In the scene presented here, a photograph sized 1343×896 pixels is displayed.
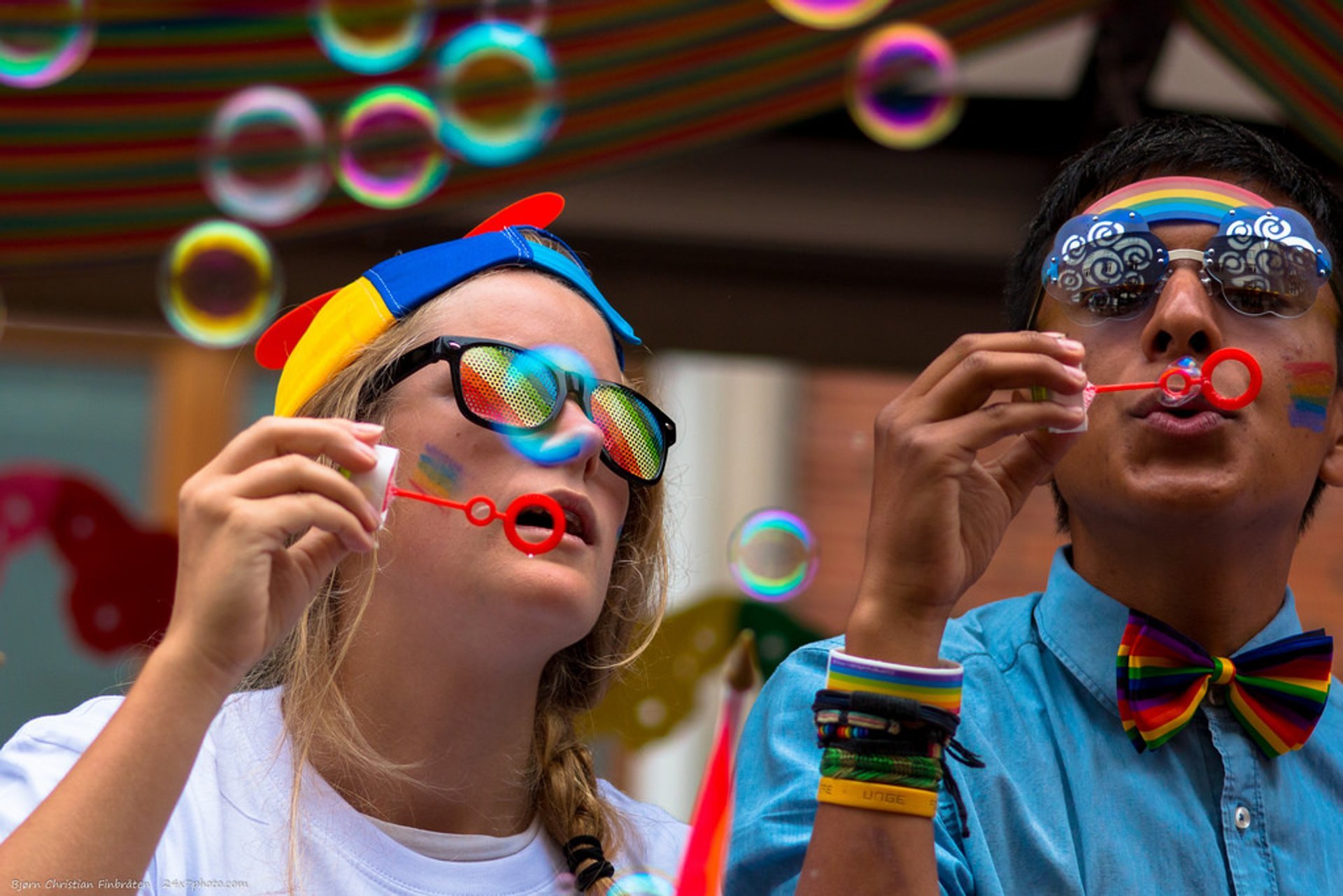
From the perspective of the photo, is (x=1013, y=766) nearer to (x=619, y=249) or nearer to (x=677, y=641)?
(x=677, y=641)

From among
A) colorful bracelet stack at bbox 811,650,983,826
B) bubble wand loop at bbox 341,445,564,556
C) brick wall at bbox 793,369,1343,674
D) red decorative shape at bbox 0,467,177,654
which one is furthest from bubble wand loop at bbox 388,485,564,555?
brick wall at bbox 793,369,1343,674

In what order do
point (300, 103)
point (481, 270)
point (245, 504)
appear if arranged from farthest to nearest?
1. point (300, 103)
2. point (481, 270)
3. point (245, 504)

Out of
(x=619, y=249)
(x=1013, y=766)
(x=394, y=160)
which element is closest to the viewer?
(x=1013, y=766)

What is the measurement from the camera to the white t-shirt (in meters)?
1.45

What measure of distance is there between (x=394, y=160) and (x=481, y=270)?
45.9 inches

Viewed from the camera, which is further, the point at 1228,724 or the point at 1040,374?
the point at 1228,724

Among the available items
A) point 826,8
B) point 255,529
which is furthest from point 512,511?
point 826,8

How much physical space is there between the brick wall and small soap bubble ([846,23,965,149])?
2.47 m

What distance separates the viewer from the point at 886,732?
1327 mm

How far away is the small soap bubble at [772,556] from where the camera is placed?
2.26 m

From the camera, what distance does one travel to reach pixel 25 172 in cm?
323

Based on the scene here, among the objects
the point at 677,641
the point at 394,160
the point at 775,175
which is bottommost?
the point at 677,641

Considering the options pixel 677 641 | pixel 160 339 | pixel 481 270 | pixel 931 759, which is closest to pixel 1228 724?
pixel 931 759

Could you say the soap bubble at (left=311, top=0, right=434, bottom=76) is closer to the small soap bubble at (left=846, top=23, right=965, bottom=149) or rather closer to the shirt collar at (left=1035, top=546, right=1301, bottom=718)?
the small soap bubble at (left=846, top=23, right=965, bottom=149)
